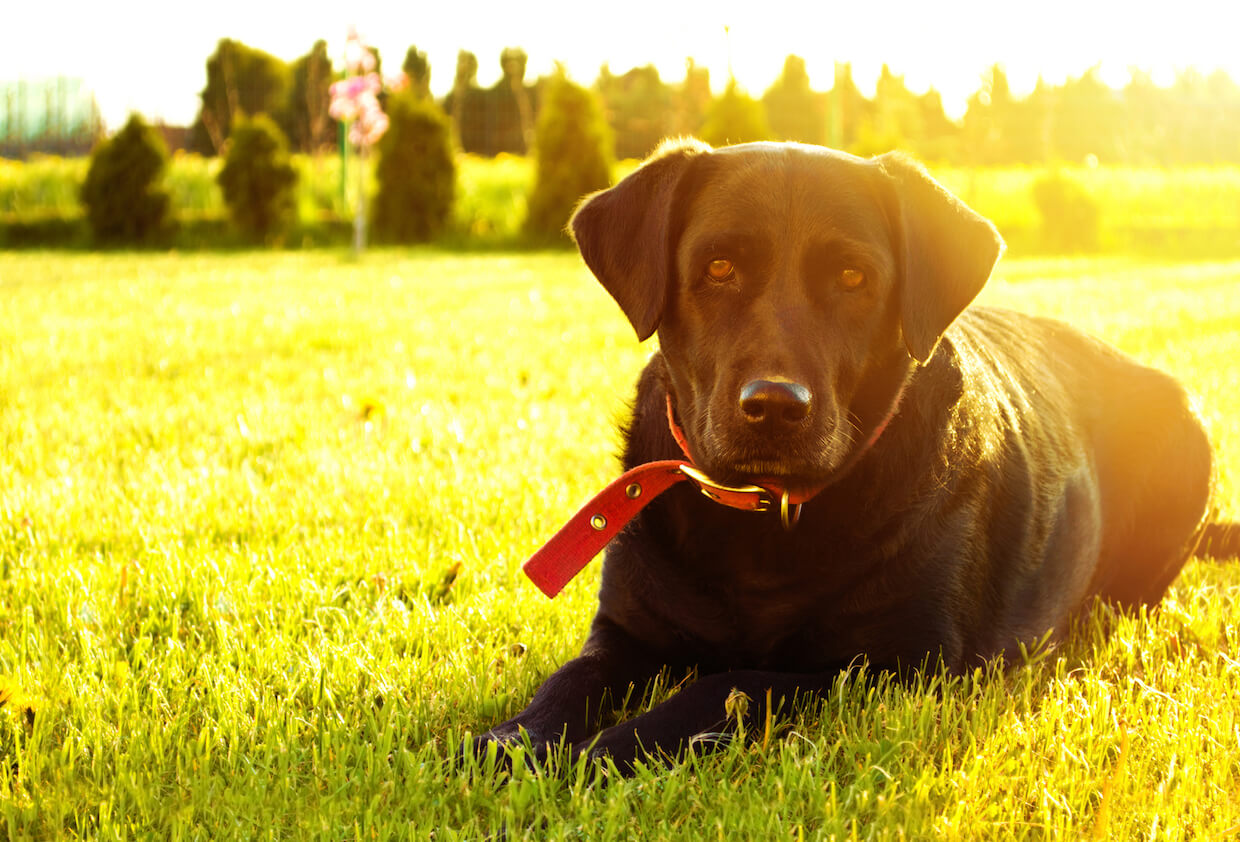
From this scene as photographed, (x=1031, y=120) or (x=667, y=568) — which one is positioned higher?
(x=1031, y=120)

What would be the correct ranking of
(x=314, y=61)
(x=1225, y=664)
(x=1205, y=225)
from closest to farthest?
(x=1225, y=664) < (x=1205, y=225) < (x=314, y=61)

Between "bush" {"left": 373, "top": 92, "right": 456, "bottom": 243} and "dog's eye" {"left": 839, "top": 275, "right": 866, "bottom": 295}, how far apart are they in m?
19.6

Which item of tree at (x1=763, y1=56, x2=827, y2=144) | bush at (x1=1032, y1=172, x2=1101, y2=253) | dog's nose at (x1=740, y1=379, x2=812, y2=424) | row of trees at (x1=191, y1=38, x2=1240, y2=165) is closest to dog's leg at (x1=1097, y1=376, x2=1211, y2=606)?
dog's nose at (x1=740, y1=379, x2=812, y2=424)

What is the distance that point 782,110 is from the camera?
32.5m

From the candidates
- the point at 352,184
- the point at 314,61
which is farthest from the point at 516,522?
the point at 314,61

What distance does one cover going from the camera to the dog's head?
2.51m

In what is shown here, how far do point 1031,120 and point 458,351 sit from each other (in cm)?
3186

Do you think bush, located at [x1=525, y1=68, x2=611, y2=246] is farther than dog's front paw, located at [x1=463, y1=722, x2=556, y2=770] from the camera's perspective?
Yes

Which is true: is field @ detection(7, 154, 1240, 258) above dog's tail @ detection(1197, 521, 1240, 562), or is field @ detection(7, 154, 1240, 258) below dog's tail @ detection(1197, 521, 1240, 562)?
above

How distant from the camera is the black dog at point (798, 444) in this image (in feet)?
8.15

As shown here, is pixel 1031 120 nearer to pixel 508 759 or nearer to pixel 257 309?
pixel 257 309

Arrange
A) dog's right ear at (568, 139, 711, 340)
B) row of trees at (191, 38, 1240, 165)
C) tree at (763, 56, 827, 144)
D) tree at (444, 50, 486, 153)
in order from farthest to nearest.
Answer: tree at (444, 50, 486, 153)
row of trees at (191, 38, 1240, 165)
tree at (763, 56, 827, 144)
dog's right ear at (568, 139, 711, 340)

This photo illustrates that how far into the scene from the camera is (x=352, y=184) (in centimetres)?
2378

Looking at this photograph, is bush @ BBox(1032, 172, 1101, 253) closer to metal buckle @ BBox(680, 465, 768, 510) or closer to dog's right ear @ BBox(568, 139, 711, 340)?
dog's right ear @ BBox(568, 139, 711, 340)
